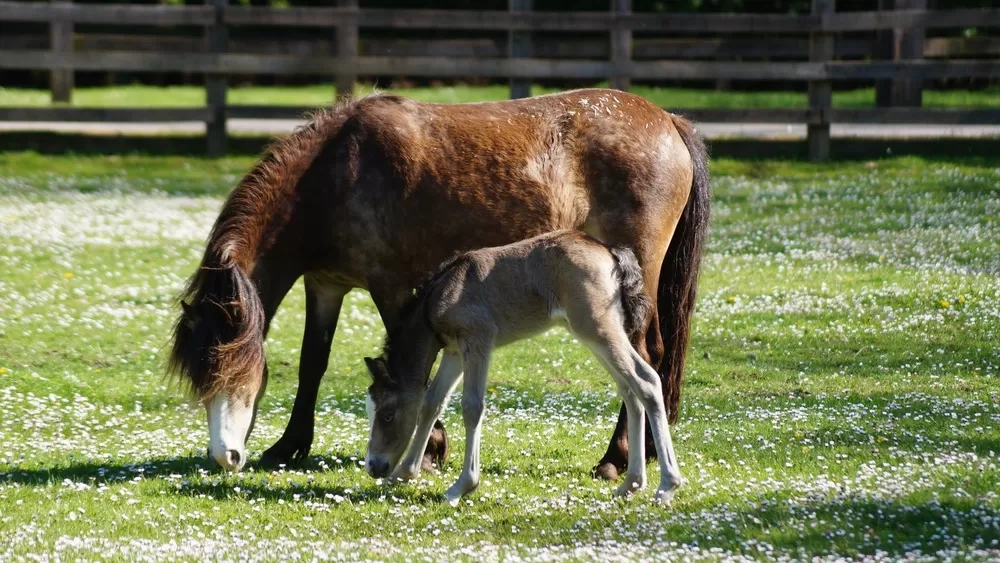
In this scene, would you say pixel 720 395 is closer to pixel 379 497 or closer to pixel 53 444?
pixel 379 497

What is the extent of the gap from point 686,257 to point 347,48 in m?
12.9

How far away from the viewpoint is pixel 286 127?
21.5m

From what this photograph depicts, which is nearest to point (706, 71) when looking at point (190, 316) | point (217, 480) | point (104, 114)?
point (104, 114)

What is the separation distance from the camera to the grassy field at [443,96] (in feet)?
83.4

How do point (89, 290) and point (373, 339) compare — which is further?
point (89, 290)

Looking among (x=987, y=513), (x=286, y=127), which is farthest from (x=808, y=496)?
(x=286, y=127)

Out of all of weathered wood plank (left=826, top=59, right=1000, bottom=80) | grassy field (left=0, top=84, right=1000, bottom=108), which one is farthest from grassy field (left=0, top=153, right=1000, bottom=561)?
grassy field (left=0, top=84, right=1000, bottom=108)

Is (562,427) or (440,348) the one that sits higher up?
(440,348)

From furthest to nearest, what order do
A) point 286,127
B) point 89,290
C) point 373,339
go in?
1. point 286,127
2. point 89,290
3. point 373,339

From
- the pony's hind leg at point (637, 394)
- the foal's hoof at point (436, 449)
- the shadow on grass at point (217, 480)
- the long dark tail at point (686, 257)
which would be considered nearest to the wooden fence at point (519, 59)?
the long dark tail at point (686, 257)

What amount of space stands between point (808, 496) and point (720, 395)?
2.78m

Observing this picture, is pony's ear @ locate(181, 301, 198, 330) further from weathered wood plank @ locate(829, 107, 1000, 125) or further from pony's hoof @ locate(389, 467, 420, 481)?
weathered wood plank @ locate(829, 107, 1000, 125)

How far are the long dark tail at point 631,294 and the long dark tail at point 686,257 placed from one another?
96 cm

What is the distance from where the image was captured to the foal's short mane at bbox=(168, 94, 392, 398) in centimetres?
641
